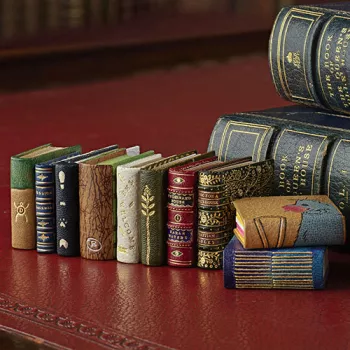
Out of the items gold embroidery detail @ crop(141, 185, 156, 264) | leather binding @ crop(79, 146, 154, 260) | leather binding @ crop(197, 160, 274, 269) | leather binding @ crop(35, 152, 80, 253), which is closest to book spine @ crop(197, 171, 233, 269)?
leather binding @ crop(197, 160, 274, 269)

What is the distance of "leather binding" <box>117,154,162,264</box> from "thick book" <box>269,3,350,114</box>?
541 millimetres

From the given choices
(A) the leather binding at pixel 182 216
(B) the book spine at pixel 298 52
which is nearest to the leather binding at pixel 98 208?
(A) the leather binding at pixel 182 216

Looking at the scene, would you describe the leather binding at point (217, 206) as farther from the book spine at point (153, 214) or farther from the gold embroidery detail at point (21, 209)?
the gold embroidery detail at point (21, 209)

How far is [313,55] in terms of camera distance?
3.12 metres

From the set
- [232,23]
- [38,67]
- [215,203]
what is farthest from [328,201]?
[232,23]

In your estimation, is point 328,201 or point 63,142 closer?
point 328,201

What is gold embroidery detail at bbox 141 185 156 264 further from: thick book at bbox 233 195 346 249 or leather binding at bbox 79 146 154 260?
thick book at bbox 233 195 346 249

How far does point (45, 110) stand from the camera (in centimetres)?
513

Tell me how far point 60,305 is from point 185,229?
15.3 inches

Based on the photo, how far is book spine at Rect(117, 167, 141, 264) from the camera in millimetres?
2871

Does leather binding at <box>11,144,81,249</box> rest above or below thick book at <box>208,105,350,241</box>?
below

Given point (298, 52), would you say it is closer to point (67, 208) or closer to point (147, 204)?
point (147, 204)

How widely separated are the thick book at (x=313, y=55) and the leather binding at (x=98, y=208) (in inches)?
22.5

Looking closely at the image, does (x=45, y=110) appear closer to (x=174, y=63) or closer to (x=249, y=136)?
(x=174, y=63)
